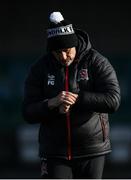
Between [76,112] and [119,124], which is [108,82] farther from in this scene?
[119,124]

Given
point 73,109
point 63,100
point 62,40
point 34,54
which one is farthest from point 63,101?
point 34,54

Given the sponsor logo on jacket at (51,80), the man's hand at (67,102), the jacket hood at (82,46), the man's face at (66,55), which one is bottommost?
the man's hand at (67,102)

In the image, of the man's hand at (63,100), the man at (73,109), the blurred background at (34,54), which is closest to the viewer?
the man's hand at (63,100)

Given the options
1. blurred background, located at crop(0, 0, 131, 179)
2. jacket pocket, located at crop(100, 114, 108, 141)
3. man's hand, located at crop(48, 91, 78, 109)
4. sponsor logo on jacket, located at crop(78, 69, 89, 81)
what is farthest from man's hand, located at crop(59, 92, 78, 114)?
blurred background, located at crop(0, 0, 131, 179)

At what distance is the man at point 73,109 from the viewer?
5559mm

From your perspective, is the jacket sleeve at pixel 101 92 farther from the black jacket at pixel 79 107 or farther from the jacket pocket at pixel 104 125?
the jacket pocket at pixel 104 125

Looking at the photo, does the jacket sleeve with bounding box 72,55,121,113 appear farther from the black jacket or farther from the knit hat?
the knit hat

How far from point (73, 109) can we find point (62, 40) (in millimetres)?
421

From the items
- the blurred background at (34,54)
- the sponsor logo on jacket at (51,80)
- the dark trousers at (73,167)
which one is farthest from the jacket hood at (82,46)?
the blurred background at (34,54)

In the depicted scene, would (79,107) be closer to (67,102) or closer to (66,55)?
(67,102)

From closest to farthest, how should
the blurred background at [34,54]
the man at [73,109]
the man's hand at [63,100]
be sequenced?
1. the man's hand at [63,100]
2. the man at [73,109]
3. the blurred background at [34,54]

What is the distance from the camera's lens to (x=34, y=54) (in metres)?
11.4

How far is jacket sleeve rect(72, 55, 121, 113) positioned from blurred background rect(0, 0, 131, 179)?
5579mm

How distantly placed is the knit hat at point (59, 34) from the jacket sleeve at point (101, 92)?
194 millimetres
